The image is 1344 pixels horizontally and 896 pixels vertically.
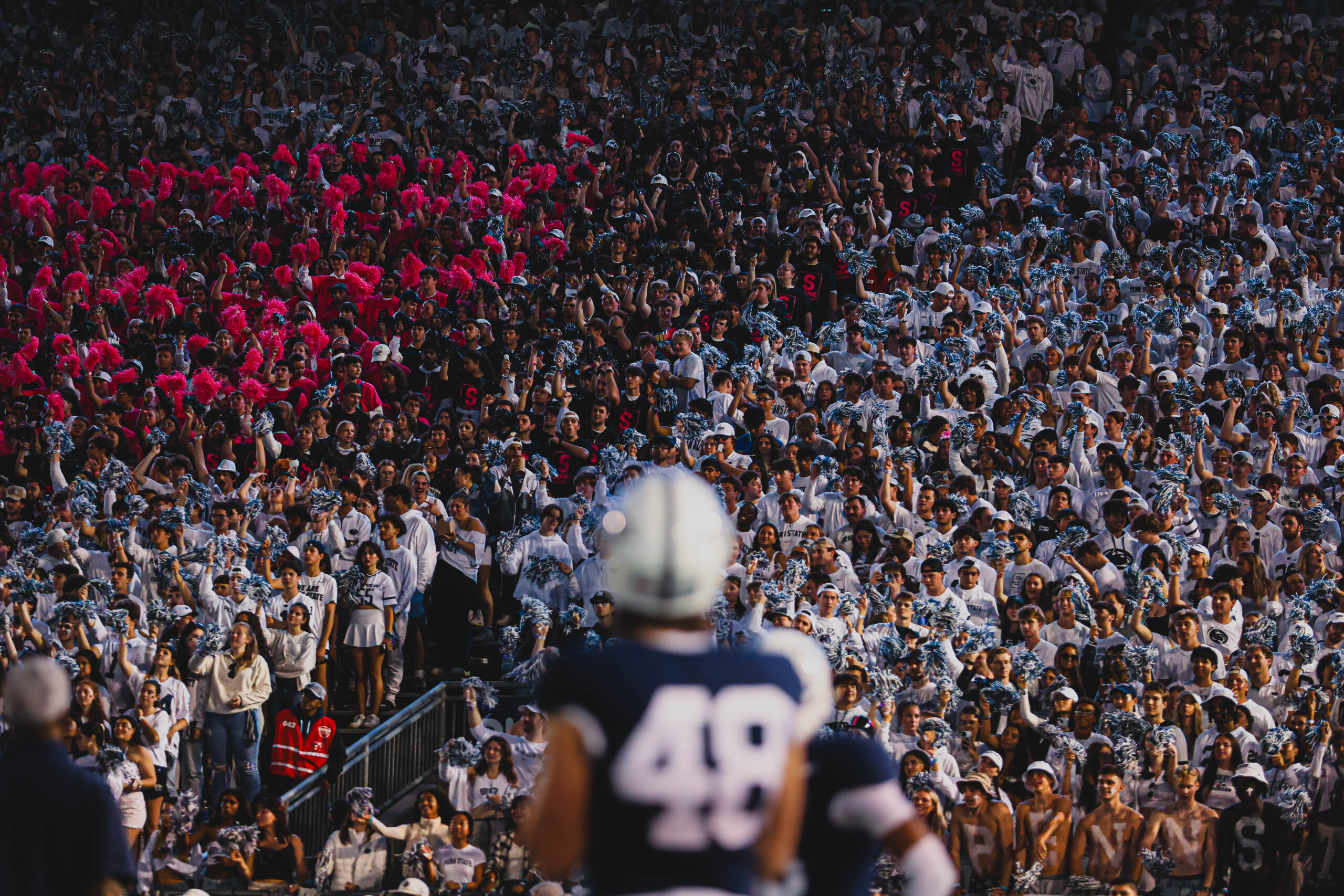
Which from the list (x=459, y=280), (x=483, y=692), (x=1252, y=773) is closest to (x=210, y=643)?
(x=483, y=692)

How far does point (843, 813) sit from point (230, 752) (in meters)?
8.08

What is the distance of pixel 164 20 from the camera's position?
2014cm

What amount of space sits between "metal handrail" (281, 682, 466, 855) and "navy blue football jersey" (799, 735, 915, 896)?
22.9 ft

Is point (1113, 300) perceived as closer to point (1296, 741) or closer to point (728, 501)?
point (728, 501)

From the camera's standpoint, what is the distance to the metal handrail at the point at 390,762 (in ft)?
31.6

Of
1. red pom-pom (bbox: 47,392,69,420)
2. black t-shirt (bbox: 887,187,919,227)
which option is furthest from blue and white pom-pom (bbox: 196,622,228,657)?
black t-shirt (bbox: 887,187,919,227)

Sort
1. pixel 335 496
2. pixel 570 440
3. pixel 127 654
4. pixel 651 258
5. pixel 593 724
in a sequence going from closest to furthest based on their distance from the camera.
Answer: pixel 593 724, pixel 127 654, pixel 335 496, pixel 570 440, pixel 651 258

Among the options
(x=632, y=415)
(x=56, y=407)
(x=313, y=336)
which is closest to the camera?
(x=632, y=415)

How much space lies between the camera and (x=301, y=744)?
10195 mm

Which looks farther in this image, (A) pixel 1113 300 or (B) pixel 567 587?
(A) pixel 1113 300

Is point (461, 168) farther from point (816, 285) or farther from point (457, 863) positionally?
point (457, 863)

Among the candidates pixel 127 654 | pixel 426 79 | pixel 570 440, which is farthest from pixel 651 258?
pixel 127 654

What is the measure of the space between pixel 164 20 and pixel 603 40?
5636 mm

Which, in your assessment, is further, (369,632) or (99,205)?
(99,205)
